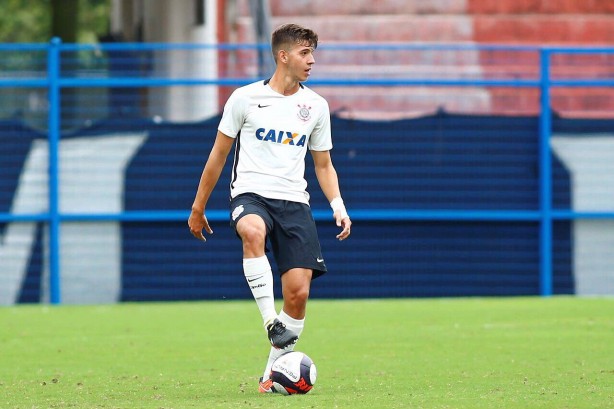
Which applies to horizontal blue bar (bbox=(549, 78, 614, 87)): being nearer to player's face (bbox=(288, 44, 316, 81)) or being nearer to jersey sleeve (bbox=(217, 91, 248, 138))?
player's face (bbox=(288, 44, 316, 81))

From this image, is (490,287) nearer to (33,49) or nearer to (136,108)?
(136,108)

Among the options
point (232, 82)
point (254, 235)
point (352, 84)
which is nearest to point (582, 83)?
point (352, 84)

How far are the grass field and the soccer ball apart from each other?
108 millimetres

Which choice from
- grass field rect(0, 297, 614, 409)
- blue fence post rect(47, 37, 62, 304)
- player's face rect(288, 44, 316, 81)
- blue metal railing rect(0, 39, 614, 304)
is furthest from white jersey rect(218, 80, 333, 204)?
blue fence post rect(47, 37, 62, 304)

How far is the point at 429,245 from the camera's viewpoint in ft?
49.0

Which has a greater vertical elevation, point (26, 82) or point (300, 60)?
point (300, 60)

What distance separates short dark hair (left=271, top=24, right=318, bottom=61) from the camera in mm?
7676

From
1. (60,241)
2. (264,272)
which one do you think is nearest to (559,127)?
(60,241)

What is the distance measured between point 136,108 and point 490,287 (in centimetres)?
421

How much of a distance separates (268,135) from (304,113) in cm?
24

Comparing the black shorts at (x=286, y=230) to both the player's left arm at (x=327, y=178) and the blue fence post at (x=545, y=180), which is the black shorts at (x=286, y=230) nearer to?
the player's left arm at (x=327, y=178)

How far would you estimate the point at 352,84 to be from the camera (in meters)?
14.7

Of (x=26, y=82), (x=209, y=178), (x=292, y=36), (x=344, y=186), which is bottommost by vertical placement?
(x=344, y=186)

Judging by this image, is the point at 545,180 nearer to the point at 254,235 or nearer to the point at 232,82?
the point at 232,82
